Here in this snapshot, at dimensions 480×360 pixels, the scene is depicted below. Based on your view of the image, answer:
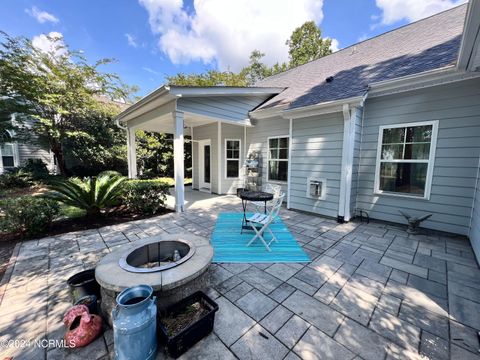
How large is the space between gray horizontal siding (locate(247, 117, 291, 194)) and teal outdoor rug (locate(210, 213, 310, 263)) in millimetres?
2782

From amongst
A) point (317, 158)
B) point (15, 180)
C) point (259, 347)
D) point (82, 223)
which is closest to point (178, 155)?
point (82, 223)

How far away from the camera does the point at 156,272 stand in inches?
76.5

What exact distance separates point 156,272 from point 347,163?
4475 mm

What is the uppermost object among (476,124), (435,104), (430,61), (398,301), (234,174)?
(430,61)

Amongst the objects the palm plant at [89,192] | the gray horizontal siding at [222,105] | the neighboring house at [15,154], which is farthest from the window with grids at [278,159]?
the neighboring house at [15,154]

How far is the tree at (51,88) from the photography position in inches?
304

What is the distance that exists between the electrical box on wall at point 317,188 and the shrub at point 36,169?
1249 cm

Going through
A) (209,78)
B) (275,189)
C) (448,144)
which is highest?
(209,78)

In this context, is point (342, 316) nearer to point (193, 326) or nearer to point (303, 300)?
point (303, 300)

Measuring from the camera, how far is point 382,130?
4.66 metres

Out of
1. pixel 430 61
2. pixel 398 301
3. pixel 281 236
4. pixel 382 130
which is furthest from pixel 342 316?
pixel 430 61

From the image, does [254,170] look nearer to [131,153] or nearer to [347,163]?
[347,163]

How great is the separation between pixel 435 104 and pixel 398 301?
4.04m

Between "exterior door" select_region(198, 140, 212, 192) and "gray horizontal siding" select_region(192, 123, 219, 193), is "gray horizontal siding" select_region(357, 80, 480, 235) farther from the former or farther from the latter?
"exterior door" select_region(198, 140, 212, 192)
